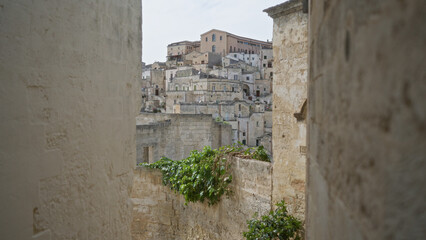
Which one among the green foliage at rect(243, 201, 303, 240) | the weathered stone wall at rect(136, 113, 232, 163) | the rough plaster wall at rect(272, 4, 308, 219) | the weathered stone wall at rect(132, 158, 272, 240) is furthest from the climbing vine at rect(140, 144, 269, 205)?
the weathered stone wall at rect(136, 113, 232, 163)

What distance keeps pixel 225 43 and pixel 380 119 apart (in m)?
68.4

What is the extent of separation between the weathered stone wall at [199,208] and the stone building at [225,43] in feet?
193

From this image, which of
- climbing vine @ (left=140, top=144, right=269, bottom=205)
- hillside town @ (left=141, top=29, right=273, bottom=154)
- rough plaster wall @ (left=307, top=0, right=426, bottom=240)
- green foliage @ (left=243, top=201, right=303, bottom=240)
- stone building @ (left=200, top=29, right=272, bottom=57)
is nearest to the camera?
rough plaster wall @ (left=307, top=0, right=426, bottom=240)

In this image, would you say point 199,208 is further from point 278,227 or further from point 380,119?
point 380,119

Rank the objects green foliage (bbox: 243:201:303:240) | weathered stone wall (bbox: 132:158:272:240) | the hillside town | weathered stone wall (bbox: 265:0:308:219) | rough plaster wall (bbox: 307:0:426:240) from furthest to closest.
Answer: the hillside town < weathered stone wall (bbox: 132:158:272:240) < weathered stone wall (bbox: 265:0:308:219) < green foliage (bbox: 243:201:303:240) < rough plaster wall (bbox: 307:0:426:240)

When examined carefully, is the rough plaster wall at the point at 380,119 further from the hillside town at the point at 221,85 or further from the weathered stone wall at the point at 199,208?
the hillside town at the point at 221,85

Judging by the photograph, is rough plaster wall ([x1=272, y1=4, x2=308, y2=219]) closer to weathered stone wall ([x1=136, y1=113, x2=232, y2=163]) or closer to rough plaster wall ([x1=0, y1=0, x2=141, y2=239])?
rough plaster wall ([x1=0, y1=0, x2=141, y2=239])

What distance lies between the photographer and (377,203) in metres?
0.75

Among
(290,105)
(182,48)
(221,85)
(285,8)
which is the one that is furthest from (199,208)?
(182,48)

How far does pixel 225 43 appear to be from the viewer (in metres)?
67.0

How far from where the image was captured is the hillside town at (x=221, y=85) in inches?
1288

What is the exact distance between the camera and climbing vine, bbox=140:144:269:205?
6.36 m

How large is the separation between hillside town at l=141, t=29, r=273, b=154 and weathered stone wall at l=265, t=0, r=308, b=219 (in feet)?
69.6

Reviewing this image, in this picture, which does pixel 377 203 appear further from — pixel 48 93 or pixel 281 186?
pixel 281 186
